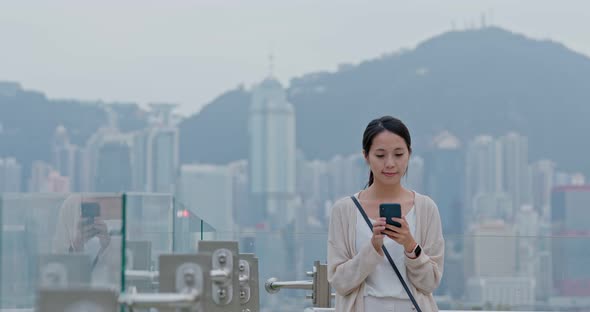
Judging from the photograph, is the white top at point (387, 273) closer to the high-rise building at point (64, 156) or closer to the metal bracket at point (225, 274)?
the metal bracket at point (225, 274)

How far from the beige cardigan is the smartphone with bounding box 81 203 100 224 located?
0.72m

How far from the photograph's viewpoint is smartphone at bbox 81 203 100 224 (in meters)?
1.98

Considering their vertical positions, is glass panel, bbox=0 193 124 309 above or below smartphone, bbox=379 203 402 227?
below

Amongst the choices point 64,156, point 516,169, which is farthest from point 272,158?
point 516,169

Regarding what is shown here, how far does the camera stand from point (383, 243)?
2502 mm

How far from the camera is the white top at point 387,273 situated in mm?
2506

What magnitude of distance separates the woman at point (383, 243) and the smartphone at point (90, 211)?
2.34ft

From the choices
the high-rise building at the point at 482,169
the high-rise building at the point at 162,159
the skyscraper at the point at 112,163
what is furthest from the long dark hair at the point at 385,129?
the high-rise building at the point at 482,169

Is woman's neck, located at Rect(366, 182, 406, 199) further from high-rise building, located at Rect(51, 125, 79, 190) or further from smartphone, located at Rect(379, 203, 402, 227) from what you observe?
high-rise building, located at Rect(51, 125, 79, 190)

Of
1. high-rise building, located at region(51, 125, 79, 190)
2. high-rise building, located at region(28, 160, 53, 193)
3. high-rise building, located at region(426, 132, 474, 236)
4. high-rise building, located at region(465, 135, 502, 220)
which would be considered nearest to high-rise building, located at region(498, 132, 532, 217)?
high-rise building, located at region(465, 135, 502, 220)

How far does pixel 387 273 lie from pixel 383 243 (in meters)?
0.07

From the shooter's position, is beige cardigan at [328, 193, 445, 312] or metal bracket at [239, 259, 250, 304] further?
metal bracket at [239, 259, 250, 304]

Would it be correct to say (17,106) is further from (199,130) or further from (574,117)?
(574,117)

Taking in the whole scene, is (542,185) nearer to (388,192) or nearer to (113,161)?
(113,161)
